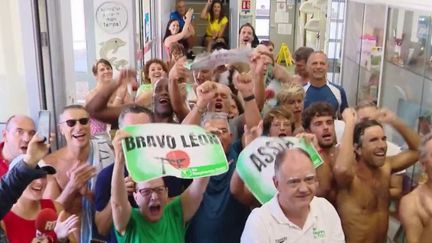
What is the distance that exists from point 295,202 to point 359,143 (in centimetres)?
81

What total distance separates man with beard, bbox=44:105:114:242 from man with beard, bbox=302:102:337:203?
1075 millimetres

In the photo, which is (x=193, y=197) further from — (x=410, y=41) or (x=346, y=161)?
(x=410, y=41)

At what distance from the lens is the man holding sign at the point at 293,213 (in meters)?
1.95

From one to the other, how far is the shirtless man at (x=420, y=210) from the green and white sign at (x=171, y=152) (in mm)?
857

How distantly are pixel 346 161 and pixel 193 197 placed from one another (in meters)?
0.78

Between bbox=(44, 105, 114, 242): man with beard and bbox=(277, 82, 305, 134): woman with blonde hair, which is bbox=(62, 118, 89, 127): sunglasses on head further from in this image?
bbox=(277, 82, 305, 134): woman with blonde hair

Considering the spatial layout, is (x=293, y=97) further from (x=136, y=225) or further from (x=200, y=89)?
(x=136, y=225)

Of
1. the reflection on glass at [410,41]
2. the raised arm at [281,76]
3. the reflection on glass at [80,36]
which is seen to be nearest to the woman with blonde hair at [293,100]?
the raised arm at [281,76]

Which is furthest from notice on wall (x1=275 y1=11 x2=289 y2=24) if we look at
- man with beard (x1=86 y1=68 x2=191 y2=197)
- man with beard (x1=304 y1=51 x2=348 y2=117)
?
man with beard (x1=86 y1=68 x2=191 y2=197)

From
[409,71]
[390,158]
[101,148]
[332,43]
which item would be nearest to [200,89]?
[101,148]

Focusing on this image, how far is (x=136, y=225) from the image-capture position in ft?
6.98

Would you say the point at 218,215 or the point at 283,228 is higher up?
the point at 283,228

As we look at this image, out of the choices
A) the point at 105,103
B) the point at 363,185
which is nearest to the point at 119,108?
the point at 105,103

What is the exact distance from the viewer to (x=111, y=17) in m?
5.66
